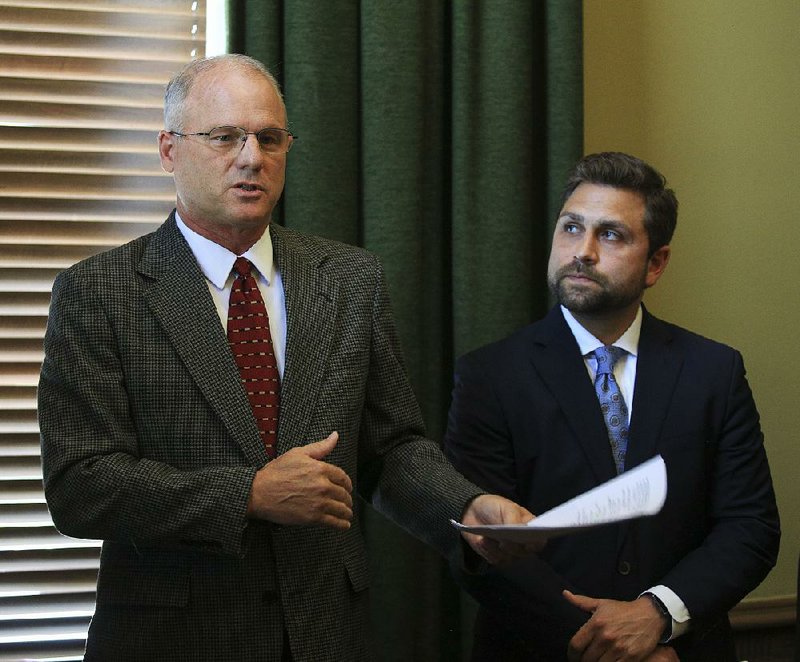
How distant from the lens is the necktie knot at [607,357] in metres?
2.35

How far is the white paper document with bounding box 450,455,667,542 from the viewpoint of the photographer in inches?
61.4

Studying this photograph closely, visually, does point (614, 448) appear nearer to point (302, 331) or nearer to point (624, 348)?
point (624, 348)

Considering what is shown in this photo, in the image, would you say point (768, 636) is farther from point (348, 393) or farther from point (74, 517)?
point (74, 517)

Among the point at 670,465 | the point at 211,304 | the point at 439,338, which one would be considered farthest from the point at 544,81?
the point at 211,304

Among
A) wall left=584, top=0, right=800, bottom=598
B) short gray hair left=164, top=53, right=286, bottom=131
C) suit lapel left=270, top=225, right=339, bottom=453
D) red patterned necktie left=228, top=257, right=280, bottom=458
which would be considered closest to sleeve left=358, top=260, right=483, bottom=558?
suit lapel left=270, top=225, right=339, bottom=453

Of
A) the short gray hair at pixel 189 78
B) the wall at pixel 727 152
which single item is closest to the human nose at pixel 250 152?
the short gray hair at pixel 189 78

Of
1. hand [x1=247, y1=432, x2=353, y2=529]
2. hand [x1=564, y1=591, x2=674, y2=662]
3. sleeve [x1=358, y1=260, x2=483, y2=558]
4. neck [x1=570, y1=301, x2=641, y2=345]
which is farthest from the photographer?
neck [x1=570, y1=301, x2=641, y2=345]

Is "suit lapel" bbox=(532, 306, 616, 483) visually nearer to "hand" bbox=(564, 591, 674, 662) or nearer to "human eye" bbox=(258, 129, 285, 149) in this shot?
"hand" bbox=(564, 591, 674, 662)

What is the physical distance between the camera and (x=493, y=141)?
8.70 feet

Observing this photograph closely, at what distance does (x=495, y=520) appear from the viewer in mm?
1802

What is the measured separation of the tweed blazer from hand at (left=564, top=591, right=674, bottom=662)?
0.39 m

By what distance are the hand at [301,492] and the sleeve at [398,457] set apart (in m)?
0.25

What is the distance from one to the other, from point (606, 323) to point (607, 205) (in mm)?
281

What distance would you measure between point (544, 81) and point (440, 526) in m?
1.41
